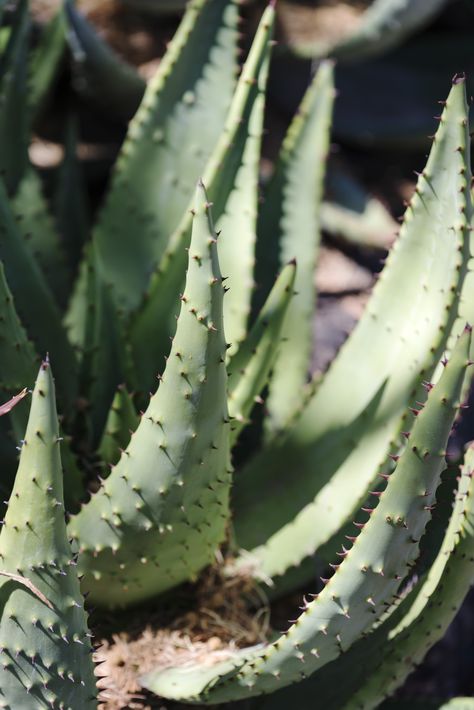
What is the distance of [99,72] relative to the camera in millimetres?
1796

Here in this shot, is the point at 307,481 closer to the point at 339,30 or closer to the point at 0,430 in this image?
the point at 0,430

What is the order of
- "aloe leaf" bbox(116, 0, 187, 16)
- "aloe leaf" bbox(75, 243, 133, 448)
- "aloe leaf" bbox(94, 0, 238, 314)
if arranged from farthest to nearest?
"aloe leaf" bbox(116, 0, 187, 16) → "aloe leaf" bbox(94, 0, 238, 314) → "aloe leaf" bbox(75, 243, 133, 448)

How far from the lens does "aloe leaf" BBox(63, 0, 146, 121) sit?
5.49ft

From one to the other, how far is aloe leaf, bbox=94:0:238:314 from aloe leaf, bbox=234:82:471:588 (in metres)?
0.35

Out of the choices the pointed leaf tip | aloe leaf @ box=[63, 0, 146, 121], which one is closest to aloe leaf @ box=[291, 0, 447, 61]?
aloe leaf @ box=[63, 0, 146, 121]

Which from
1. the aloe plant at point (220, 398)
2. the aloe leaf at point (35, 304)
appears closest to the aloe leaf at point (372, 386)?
the aloe plant at point (220, 398)

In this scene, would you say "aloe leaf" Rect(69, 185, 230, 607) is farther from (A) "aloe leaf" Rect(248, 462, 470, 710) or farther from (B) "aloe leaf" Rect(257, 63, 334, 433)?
(B) "aloe leaf" Rect(257, 63, 334, 433)

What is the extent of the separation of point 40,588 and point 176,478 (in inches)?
8.5

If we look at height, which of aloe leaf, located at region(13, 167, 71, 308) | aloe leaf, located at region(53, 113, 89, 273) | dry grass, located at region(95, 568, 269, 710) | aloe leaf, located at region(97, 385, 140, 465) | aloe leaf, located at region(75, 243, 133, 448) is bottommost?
dry grass, located at region(95, 568, 269, 710)

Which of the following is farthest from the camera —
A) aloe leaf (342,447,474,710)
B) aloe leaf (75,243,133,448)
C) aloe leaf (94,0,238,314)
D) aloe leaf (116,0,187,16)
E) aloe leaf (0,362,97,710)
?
aloe leaf (116,0,187,16)

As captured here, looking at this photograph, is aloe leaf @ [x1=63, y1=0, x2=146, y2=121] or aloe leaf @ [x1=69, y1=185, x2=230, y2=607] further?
aloe leaf @ [x1=63, y1=0, x2=146, y2=121]

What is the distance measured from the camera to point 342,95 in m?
2.20

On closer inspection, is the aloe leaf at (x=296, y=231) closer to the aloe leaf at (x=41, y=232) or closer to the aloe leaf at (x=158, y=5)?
the aloe leaf at (x=41, y=232)

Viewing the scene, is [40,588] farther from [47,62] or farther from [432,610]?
[47,62]
